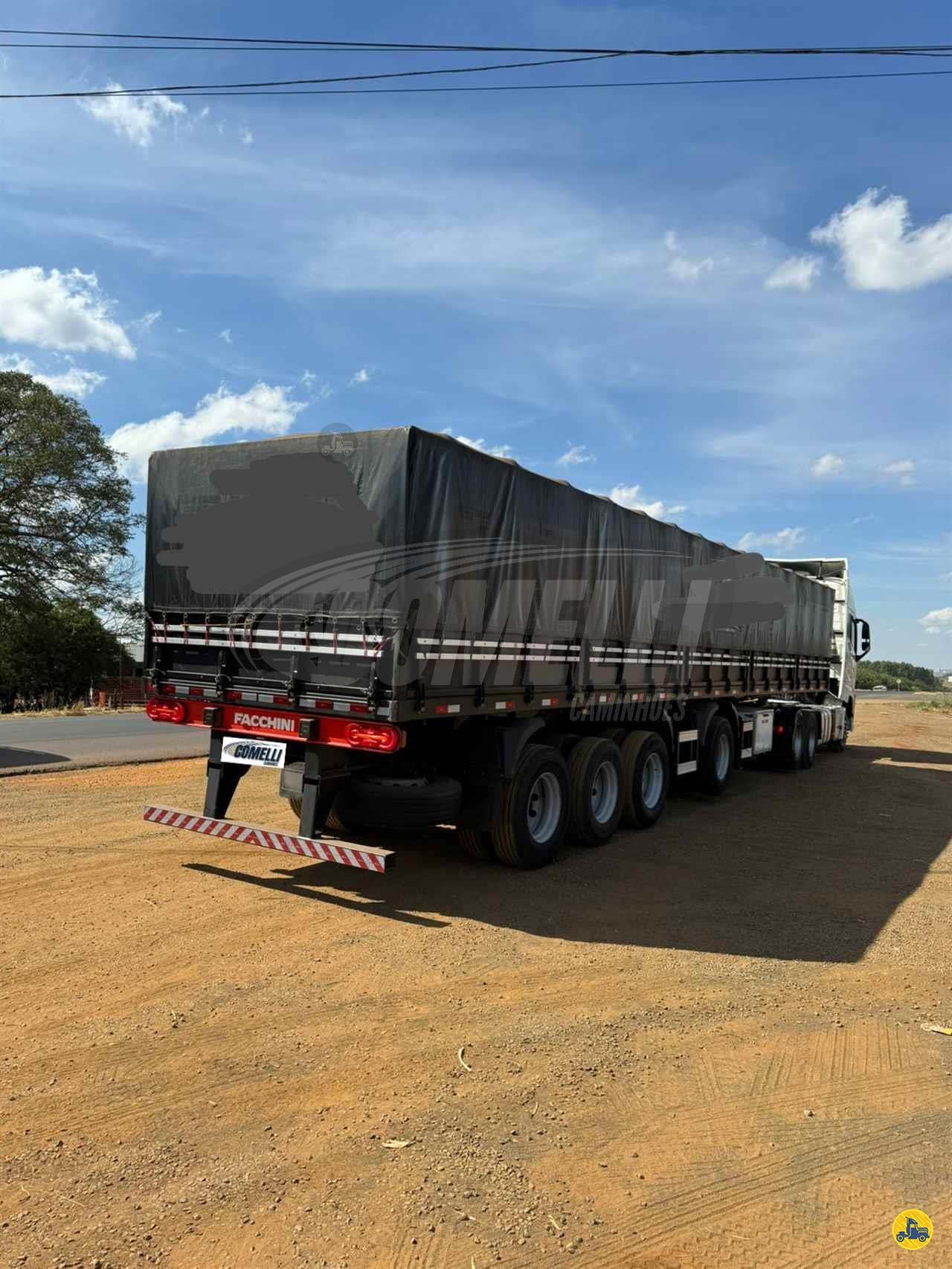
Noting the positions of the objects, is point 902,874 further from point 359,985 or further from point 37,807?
point 37,807

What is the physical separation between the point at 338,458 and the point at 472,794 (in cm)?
290

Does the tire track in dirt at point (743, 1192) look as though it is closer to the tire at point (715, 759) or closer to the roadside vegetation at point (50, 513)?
the tire at point (715, 759)


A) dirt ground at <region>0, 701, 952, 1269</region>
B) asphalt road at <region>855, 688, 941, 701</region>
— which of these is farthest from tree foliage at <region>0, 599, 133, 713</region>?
asphalt road at <region>855, 688, 941, 701</region>

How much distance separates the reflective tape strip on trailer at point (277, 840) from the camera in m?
6.11

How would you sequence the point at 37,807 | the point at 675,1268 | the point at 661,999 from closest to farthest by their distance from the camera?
the point at 675,1268, the point at 661,999, the point at 37,807

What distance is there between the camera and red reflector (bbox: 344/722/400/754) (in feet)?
19.6

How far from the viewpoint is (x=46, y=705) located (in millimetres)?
31797

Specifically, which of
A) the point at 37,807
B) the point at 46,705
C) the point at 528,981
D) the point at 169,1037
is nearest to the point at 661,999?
the point at 528,981

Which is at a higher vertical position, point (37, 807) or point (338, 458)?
point (338, 458)

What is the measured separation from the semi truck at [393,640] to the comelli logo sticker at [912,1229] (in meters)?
3.68

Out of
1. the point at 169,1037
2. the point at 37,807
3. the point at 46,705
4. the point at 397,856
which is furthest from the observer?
the point at 46,705

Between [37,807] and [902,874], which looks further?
[37,807]

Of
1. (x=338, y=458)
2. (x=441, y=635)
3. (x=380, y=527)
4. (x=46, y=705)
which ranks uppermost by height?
(x=338, y=458)

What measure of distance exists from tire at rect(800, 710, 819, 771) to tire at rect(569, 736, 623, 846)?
8.49 m
